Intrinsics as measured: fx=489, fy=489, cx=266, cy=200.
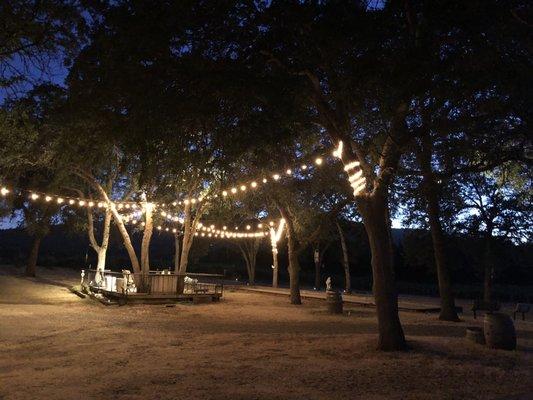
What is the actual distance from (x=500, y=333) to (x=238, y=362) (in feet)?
17.6

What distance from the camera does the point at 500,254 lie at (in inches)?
1176

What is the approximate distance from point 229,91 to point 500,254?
2594cm

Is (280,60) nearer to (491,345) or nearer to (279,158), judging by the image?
(491,345)

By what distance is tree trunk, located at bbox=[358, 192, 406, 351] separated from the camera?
9617 millimetres

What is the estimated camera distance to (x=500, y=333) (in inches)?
388

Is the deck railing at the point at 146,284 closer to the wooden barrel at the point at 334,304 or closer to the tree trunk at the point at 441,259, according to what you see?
the wooden barrel at the point at 334,304

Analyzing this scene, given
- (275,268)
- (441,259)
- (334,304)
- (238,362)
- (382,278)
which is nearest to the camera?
(238,362)

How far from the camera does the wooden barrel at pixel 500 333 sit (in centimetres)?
984

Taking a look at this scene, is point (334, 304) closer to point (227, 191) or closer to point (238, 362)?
point (227, 191)

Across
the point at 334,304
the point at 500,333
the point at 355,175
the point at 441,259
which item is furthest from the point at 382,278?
the point at 334,304

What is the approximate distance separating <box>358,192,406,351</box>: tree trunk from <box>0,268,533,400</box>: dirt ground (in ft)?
1.28

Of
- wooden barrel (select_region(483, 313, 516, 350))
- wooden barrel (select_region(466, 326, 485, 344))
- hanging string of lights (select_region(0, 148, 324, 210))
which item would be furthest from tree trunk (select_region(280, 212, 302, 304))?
wooden barrel (select_region(483, 313, 516, 350))

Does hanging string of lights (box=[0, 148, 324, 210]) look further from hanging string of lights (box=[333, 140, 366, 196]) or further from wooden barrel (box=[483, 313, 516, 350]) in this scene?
wooden barrel (box=[483, 313, 516, 350])

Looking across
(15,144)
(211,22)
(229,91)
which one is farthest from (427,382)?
(15,144)
